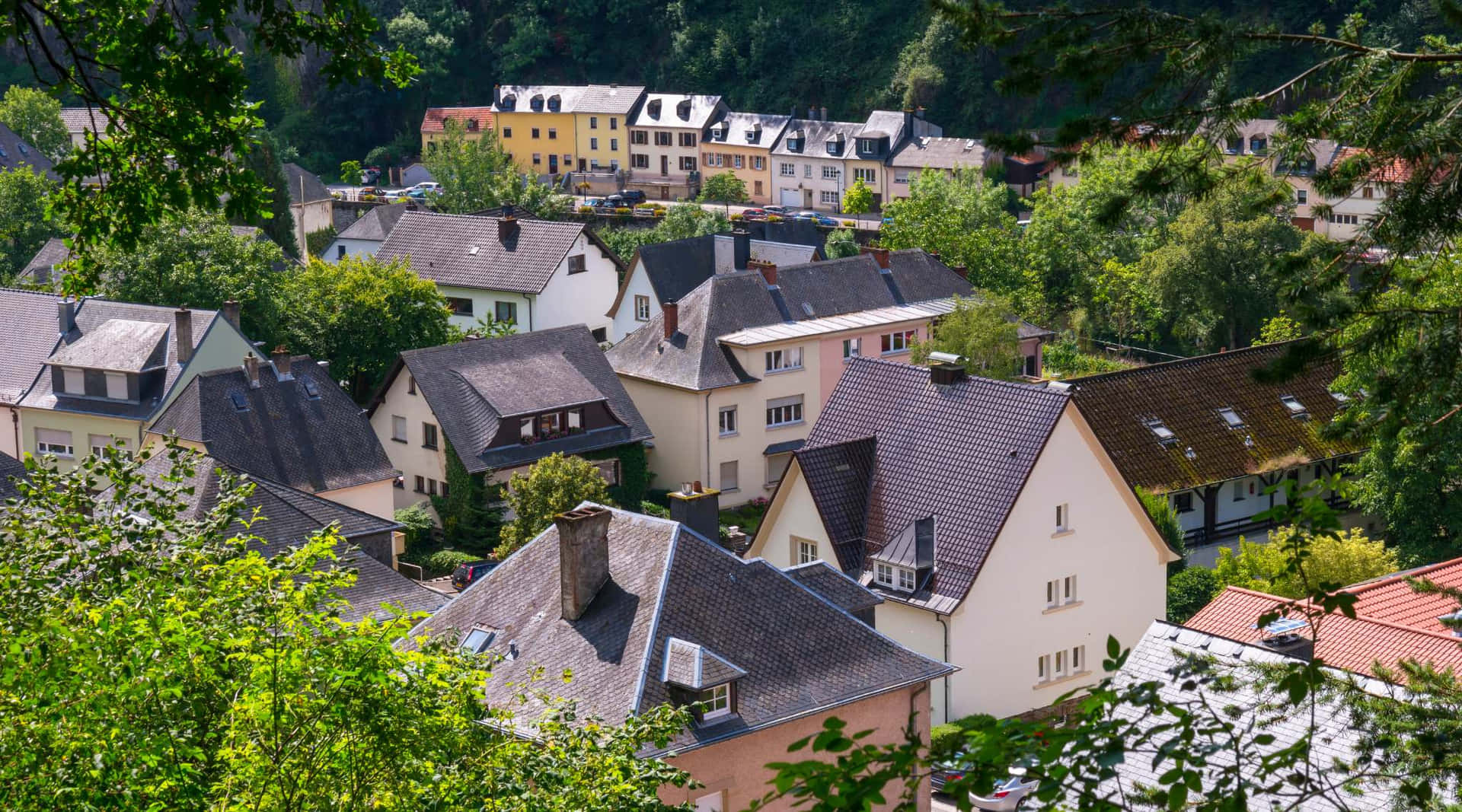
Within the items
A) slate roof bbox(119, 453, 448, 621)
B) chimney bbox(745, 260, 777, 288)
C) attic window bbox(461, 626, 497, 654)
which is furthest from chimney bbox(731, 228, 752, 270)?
attic window bbox(461, 626, 497, 654)

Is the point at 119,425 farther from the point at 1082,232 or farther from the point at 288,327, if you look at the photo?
the point at 1082,232

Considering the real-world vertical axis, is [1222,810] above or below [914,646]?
above

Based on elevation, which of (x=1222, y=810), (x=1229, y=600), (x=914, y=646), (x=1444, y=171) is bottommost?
(x=914, y=646)

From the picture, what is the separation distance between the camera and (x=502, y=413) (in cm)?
4541

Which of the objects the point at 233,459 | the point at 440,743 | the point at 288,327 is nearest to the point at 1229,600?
the point at 440,743

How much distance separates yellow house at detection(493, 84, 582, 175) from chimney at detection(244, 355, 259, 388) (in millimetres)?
74019

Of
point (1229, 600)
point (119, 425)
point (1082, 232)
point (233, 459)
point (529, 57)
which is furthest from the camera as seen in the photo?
point (529, 57)

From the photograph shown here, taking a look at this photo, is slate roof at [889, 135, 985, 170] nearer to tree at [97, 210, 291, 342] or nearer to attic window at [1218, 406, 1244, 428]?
tree at [97, 210, 291, 342]

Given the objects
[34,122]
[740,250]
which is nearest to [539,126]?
[34,122]

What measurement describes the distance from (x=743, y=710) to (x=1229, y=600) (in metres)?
8.44

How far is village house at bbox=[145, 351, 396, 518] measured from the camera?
41.9 meters

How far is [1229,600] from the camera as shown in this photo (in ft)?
90.4

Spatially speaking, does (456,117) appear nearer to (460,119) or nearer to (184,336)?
(460,119)

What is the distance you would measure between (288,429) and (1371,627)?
26.5m
